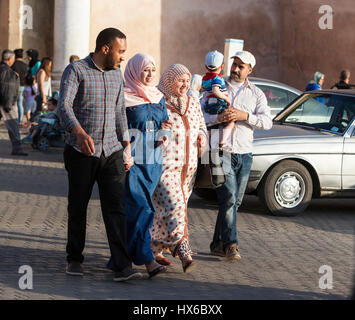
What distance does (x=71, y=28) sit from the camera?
2388 cm

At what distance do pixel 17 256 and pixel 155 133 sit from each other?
5.72 ft

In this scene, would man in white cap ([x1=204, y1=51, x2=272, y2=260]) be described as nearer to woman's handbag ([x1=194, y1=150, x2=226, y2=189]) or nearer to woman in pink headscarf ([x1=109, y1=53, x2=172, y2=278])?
woman's handbag ([x1=194, y1=150, x2=226, y2=189])

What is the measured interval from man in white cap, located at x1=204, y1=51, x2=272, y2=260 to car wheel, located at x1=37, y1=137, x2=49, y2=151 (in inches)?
419

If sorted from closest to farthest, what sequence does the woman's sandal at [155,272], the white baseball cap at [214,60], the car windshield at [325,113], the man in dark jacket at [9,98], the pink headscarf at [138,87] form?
the woman's sandal at [155,272], the pink headscarf at [138,87], the white baseball cap at [214,60], the car windshield at [325,113], the man in dark jacket at [9,98]

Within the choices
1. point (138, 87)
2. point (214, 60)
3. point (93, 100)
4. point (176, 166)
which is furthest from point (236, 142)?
point (93, 100)

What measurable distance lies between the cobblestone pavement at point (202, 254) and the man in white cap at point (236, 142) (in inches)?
9.1

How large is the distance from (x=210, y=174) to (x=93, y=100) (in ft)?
4.92

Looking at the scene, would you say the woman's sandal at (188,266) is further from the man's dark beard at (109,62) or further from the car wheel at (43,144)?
the car wheel at (43,144)

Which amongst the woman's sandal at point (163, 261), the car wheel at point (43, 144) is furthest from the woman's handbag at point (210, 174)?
the car wheel at point (43, 144)

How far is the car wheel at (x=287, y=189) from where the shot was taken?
11.5 metres

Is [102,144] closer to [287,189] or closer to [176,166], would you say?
[176,166]

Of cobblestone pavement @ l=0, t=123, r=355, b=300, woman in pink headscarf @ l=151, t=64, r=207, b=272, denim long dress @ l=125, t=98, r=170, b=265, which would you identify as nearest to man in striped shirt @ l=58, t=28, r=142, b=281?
denim long dress @ l=125, t=98, r=170, b=265
